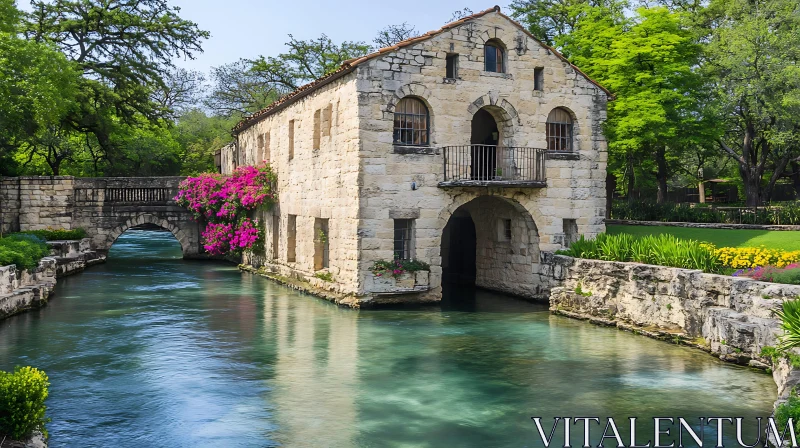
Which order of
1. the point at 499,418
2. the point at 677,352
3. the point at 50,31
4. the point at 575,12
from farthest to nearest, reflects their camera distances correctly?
the point at 50,31 < the point at 575,12 < the point at 677,352 < the point at 499,418

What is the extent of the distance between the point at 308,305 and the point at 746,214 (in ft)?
58.2

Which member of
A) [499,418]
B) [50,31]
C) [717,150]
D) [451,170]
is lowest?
[499,418]

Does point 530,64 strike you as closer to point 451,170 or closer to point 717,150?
point 451,170

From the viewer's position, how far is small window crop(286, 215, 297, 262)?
26062 mm

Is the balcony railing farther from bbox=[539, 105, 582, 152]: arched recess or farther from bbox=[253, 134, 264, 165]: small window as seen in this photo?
bbox=[253, 134, 264, 165]: small window

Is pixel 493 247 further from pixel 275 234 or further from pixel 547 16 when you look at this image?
pixel 547 16

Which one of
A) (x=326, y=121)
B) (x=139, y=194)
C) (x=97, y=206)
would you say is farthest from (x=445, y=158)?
(x=97, y=206)

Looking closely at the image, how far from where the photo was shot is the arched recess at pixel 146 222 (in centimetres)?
3225

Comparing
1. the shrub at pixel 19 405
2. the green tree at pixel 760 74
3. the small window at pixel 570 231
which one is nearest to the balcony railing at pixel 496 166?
the small window at pixel 570 231

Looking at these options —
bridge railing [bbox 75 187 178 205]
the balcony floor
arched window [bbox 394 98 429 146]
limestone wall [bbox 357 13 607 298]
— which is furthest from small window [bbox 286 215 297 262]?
bridge railing [bbox 75 187 178 205]

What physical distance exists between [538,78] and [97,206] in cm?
2019

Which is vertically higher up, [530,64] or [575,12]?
[575,12]

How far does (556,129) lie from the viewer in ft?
72.0

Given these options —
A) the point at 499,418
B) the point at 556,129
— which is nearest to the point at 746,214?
the point at 556,129
